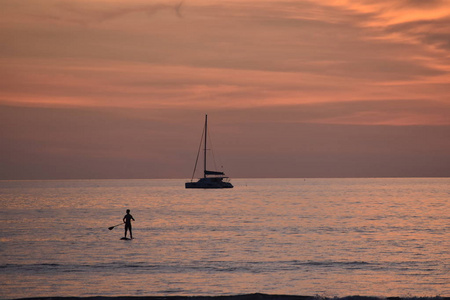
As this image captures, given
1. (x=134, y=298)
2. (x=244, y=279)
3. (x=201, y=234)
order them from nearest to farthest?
(x=134, y=298)
(x=244, y=279)
(x=201, y=234)

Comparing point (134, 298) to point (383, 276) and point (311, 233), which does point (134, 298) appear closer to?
point (383, 276)

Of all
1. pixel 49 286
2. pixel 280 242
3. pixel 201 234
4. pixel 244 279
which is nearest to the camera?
pixel 49 286

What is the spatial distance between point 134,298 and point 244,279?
29.3ft

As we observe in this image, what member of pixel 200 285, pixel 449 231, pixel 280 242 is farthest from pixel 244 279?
pixel 449 231

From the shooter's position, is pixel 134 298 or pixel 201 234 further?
pixel 201 234

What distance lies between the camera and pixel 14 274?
30.0m

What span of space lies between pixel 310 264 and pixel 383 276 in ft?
16.7

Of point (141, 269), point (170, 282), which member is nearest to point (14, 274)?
point (141, 269)

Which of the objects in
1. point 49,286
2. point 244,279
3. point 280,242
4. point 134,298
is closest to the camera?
point 134,298

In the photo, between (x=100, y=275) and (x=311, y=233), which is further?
(x=311, y=233)

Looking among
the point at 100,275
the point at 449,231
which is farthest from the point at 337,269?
the point at 449,231

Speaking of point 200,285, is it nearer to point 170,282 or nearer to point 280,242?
point 170,282

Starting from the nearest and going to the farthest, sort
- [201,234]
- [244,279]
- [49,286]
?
[49,286] < [244,279] < [201,234]

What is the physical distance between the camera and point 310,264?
33.9 meters
